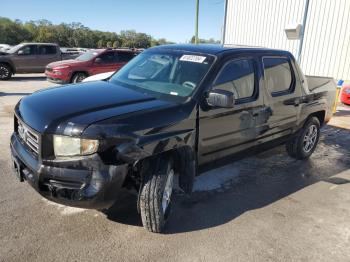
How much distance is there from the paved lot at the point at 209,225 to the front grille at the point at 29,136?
2.78 ft

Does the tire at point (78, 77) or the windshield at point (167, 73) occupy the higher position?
the windshield at point (167, 73)

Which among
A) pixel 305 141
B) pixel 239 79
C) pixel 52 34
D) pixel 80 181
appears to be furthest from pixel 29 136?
pixel 52 34

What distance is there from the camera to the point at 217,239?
327 cm

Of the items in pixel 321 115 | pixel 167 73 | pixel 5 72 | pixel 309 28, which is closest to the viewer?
pixel 167 73

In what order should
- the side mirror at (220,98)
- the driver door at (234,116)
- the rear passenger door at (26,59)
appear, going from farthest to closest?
the rear passenger door at (26,59)
the driver door at (234,116)
the side mirror at (220,98)

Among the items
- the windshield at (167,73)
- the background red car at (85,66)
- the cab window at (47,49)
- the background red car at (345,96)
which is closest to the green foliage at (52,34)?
the cab window at (47,49)

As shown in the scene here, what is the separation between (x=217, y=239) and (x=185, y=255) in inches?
16.6

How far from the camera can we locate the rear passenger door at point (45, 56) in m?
16.1

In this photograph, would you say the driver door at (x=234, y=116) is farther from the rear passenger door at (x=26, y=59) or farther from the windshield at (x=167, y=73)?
the rear passenger door at (x=26, y=59)

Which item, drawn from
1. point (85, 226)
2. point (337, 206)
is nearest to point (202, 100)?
point (85, 226)

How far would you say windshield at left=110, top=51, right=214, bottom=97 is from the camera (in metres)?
3.63

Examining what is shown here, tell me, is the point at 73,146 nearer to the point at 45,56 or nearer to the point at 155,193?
the point at 155,193

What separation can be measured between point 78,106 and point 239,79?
6.29 ft

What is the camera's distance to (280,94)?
4562 millimetres
